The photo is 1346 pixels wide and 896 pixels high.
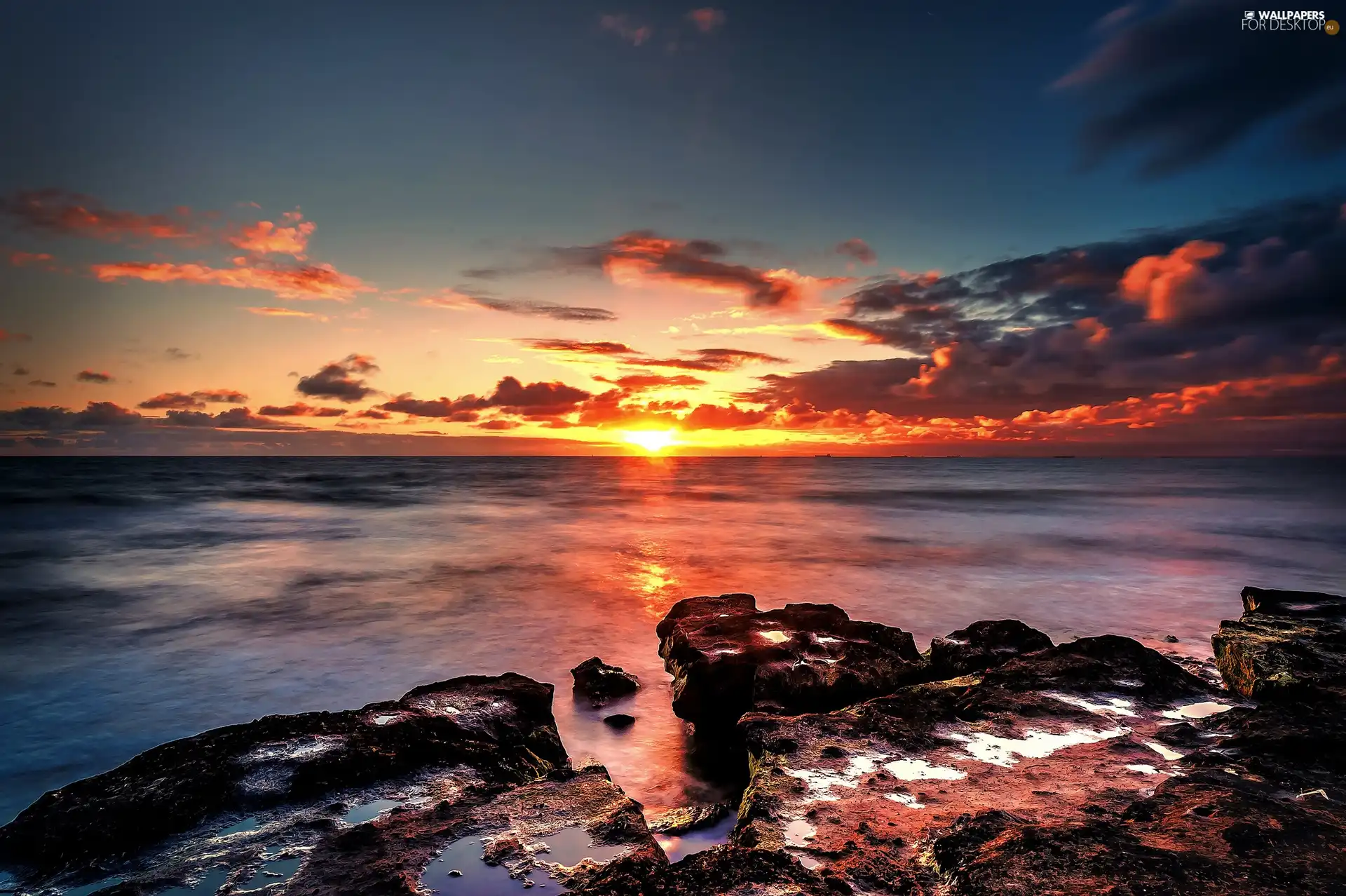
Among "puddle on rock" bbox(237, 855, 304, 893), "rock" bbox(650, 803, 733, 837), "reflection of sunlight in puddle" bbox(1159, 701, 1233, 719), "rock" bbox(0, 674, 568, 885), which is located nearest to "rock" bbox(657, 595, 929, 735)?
"rock" bbox(650, 803, 733, 837)

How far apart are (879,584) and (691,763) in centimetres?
1149

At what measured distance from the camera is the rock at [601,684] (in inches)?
311

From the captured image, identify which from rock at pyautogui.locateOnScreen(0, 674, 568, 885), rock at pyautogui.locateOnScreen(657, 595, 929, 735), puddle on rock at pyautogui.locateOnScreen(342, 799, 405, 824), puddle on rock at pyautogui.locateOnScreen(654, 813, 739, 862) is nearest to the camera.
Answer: rock at pyautogui.locateOnScreen(0, 674, 568, 885)

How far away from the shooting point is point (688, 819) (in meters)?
4.92

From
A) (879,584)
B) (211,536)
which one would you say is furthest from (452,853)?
(211,536)

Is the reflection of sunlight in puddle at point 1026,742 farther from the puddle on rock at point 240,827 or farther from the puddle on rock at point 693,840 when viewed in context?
the puddle on rock at point 240,827

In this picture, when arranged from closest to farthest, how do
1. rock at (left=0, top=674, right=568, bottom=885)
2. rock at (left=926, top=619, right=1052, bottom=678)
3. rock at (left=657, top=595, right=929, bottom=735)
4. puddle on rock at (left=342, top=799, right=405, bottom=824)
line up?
rock at (left=0, top=674, right=568, bottom=885)
puddle on rock at (left=342, top=799, right=405, bottom=824)
rock at (left=657, top=595, right=929, bottom=735)
rock at (left=926, top=619, right=1052, bottom=678)

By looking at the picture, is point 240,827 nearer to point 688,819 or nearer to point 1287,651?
point 688,819

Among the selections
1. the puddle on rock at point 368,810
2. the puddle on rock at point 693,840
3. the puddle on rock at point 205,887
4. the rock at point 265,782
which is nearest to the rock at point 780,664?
the puddle on rock at point 693,840

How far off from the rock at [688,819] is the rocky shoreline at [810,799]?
0.06ft

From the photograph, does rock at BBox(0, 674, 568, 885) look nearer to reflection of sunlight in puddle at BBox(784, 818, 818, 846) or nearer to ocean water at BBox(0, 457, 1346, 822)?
ocean water at BBox(0, 457, 1346, 822)

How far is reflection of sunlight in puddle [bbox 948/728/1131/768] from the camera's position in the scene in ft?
15.1

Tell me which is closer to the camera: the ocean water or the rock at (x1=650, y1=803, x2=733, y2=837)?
the rock at (x1=650, y1=803, x2=733, y2=837)

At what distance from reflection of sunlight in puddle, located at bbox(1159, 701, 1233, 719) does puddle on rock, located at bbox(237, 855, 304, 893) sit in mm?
6289
